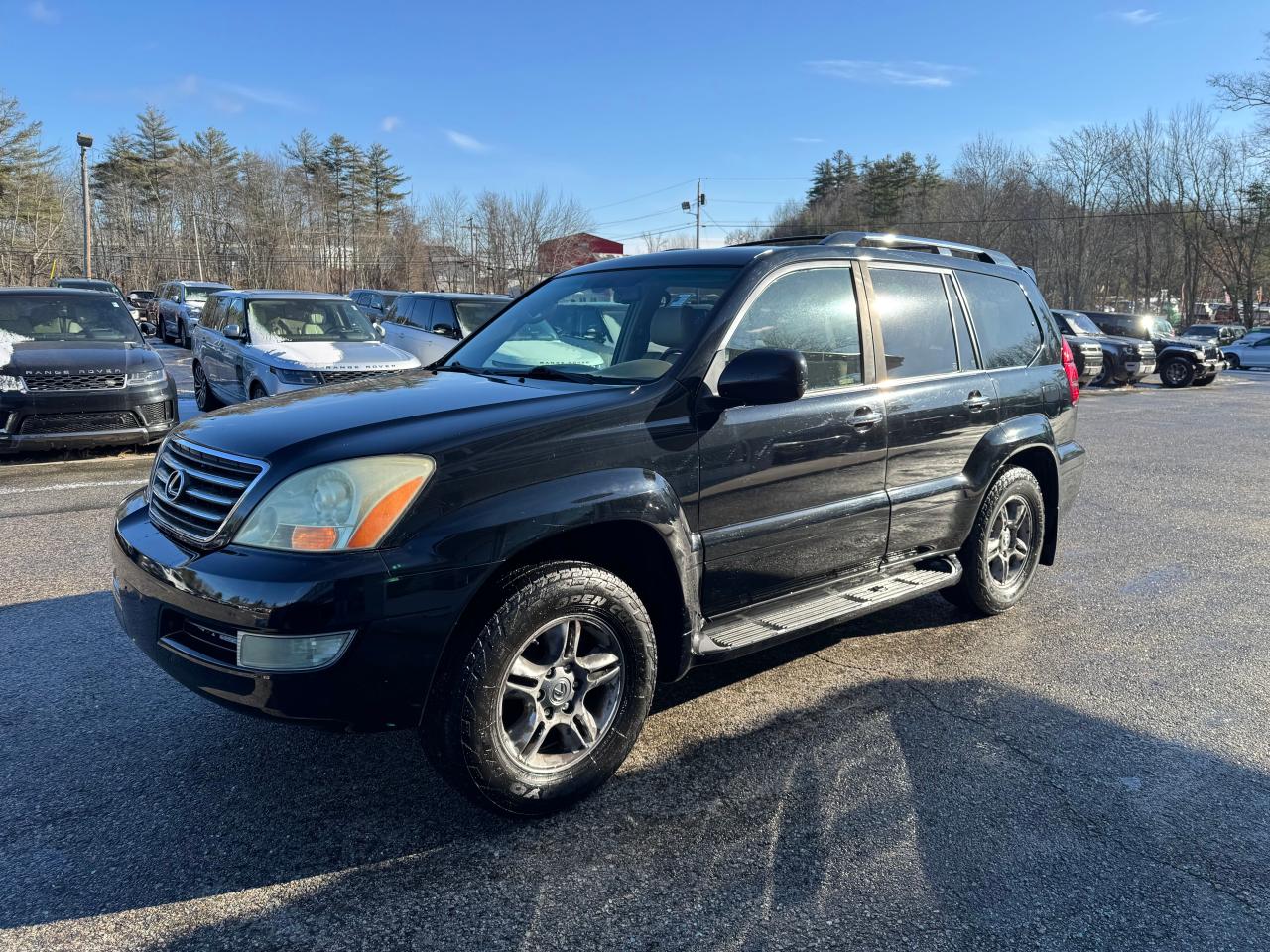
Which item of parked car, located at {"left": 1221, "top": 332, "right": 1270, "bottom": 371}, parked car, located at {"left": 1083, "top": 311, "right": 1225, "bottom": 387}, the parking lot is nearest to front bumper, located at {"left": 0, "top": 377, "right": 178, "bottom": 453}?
the parking lot

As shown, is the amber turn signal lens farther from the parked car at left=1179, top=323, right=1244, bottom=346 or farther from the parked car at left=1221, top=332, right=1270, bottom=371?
the parked car at left=1179, top=323, right=1244, bottom=346

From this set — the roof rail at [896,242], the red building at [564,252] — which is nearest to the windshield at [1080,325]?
the roof rail at [896,242]

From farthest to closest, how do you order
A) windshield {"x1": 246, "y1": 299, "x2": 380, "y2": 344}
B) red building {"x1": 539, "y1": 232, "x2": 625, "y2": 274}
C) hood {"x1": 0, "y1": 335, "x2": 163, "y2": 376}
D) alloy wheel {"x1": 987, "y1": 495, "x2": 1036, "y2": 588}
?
1. red building {"x1": 539, "y1": 232, "x2": 625, "y2": 274}
2. windshield {"x1": 246, "y1": 299, "x2": 380, "y2": 344}
3. hood {"x1": 0, "y1": 335, "x2": 163, "y2": 376}
4. alloy wheel {"x1": 987, "y1": 495, "x2": 1036, "y2": 588}

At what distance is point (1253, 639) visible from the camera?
177 inches

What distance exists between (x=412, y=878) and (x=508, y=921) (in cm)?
35

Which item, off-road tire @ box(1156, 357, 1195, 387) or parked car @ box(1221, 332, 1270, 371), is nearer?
off-road tire @ box(1156, 357, 1195, 387)

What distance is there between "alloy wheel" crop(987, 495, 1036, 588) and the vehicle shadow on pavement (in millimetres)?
1231

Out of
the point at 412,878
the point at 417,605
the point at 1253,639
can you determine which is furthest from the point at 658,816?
the point at 1253,639

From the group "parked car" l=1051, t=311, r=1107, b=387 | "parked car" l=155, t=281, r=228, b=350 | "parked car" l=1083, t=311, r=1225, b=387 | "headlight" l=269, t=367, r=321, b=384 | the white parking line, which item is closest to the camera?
the white parking line

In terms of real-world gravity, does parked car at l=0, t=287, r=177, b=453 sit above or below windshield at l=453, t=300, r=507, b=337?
below

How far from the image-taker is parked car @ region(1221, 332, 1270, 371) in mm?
29859

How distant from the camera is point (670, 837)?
2.70m

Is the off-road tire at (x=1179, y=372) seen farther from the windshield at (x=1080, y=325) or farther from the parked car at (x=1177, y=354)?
the windshield at (x=1080, y=325)

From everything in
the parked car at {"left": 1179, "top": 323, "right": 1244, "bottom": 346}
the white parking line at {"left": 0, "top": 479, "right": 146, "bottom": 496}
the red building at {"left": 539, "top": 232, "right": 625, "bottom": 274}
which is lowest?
the white parking line at {"left": 0, "top": 479, "right": 146, "bottom": 496}
